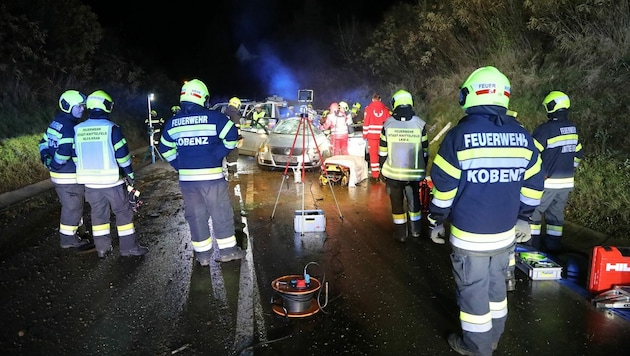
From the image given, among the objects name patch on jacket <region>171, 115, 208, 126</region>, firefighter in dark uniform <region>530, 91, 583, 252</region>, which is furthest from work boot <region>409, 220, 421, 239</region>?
name patch on jacket <region>171, 115, 208, 126</region>

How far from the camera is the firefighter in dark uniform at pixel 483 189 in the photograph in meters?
3.28

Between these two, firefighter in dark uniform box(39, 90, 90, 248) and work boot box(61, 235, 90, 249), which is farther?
work boot box(61, 235, 90, 249)

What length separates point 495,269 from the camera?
3477mm

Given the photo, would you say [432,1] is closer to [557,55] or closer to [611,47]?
[557,55]

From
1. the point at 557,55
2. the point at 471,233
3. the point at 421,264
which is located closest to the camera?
the point at 471,233

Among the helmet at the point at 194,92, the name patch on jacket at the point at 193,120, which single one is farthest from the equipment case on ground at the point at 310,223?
the helmet at the point at 194,92

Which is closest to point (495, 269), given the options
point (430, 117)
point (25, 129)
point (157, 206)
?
point (157, 206)

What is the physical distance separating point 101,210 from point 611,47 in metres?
9.83

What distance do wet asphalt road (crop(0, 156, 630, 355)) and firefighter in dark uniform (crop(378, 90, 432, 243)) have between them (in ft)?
2.63

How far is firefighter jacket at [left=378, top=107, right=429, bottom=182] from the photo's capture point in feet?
19.8

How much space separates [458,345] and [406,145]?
9.75ft

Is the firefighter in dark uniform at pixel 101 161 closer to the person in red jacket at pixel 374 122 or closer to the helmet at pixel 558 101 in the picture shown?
the helmet at pixel 558 101

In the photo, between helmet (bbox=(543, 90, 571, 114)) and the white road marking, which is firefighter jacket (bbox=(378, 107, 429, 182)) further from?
the white road marking

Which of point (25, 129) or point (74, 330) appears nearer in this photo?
point (74, 330)
